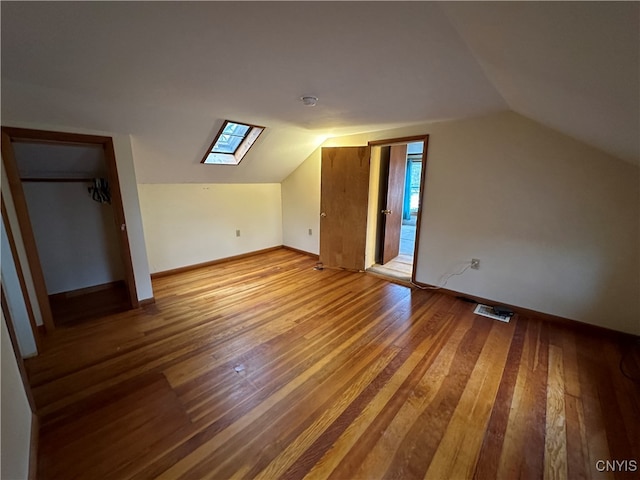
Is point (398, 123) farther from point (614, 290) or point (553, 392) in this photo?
point (553, 392)

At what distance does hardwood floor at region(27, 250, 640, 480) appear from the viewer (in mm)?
1335

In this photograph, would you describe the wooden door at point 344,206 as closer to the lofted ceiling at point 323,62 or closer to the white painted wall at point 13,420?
the lofted ceiling at point 323,62

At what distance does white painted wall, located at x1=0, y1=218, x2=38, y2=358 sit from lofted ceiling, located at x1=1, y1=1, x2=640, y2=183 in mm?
1023

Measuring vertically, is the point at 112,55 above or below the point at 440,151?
above

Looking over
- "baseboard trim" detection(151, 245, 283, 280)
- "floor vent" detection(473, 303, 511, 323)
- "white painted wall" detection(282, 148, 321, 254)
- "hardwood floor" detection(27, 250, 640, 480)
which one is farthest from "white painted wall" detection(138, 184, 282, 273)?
"floor vent" detection(473, 303, 511, 323)

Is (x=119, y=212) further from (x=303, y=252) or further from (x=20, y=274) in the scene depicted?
(x=303, y=252)

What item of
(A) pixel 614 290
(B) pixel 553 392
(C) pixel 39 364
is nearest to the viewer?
(B) pixel 553 392

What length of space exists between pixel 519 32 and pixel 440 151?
7.00 ft

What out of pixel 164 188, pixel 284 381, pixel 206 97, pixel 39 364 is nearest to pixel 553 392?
pixel 284 381

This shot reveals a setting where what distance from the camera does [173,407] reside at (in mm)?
1639

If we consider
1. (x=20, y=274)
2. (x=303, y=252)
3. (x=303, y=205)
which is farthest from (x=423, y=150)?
(x=20, y=274)

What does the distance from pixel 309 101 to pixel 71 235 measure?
319 centimetres

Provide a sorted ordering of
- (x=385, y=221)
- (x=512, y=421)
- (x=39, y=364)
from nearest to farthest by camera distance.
Answer: (x=512, y=421) → (x=39, y=364) → (x=385, y=221)

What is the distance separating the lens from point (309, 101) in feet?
7.16
